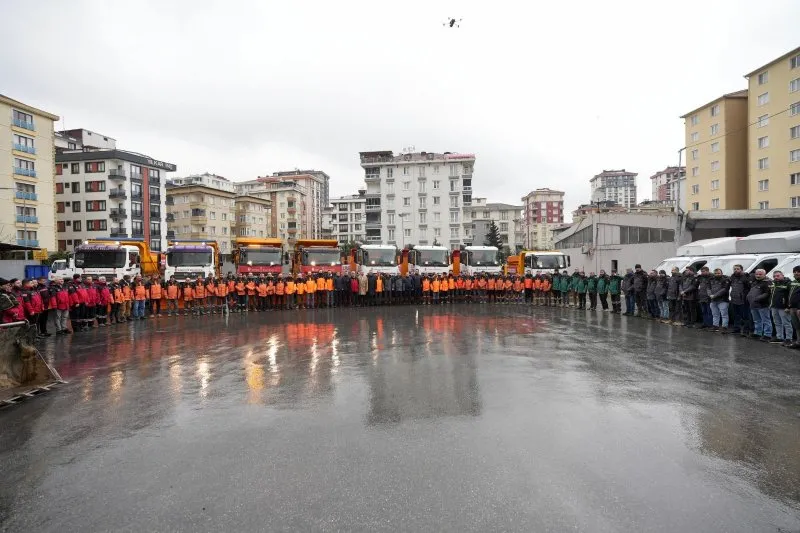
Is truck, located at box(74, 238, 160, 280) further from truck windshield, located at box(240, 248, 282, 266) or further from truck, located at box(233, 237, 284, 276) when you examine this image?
truck windshield, located at box(240, 248, 282, 266)

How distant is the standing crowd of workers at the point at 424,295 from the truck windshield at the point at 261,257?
104 inches

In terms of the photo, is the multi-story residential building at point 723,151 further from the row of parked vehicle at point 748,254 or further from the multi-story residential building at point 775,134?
the row of parked vehicle at point 748,254

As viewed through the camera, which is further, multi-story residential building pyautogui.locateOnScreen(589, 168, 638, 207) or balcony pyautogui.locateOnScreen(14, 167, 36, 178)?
multi-story residential building pyautogui.locateOnScreen(589, 168, 638, 207)

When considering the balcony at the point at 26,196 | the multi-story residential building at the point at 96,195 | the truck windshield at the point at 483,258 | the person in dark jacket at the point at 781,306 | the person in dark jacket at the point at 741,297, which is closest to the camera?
the person in dark jacket at the point at 781,306

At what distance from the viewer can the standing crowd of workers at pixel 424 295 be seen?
12.4m

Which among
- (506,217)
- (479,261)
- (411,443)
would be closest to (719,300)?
(411,443)

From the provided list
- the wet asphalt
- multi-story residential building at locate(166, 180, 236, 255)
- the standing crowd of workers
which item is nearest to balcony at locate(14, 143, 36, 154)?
multi-story residential building at locate(166, 180, 236, 255)

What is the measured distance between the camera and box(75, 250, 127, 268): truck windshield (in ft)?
72.7

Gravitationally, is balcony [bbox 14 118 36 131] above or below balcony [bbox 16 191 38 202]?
above

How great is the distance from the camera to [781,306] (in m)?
11.7

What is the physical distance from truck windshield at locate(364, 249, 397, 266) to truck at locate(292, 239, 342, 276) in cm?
141

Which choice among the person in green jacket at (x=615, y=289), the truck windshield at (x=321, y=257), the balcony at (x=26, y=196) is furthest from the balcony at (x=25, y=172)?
the person in green jacket at (x=615, y=289)

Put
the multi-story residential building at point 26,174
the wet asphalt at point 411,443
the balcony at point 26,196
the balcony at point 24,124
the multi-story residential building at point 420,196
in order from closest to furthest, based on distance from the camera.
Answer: the wet asphalt at point 411,443, the multi-story residential building at point 26,174, the balcony at point 24,124, the balcony at point 26,196, the multi-story residential building at point 420,196

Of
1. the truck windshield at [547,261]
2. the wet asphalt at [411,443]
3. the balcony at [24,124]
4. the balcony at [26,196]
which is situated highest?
the balcony at [24,124]
